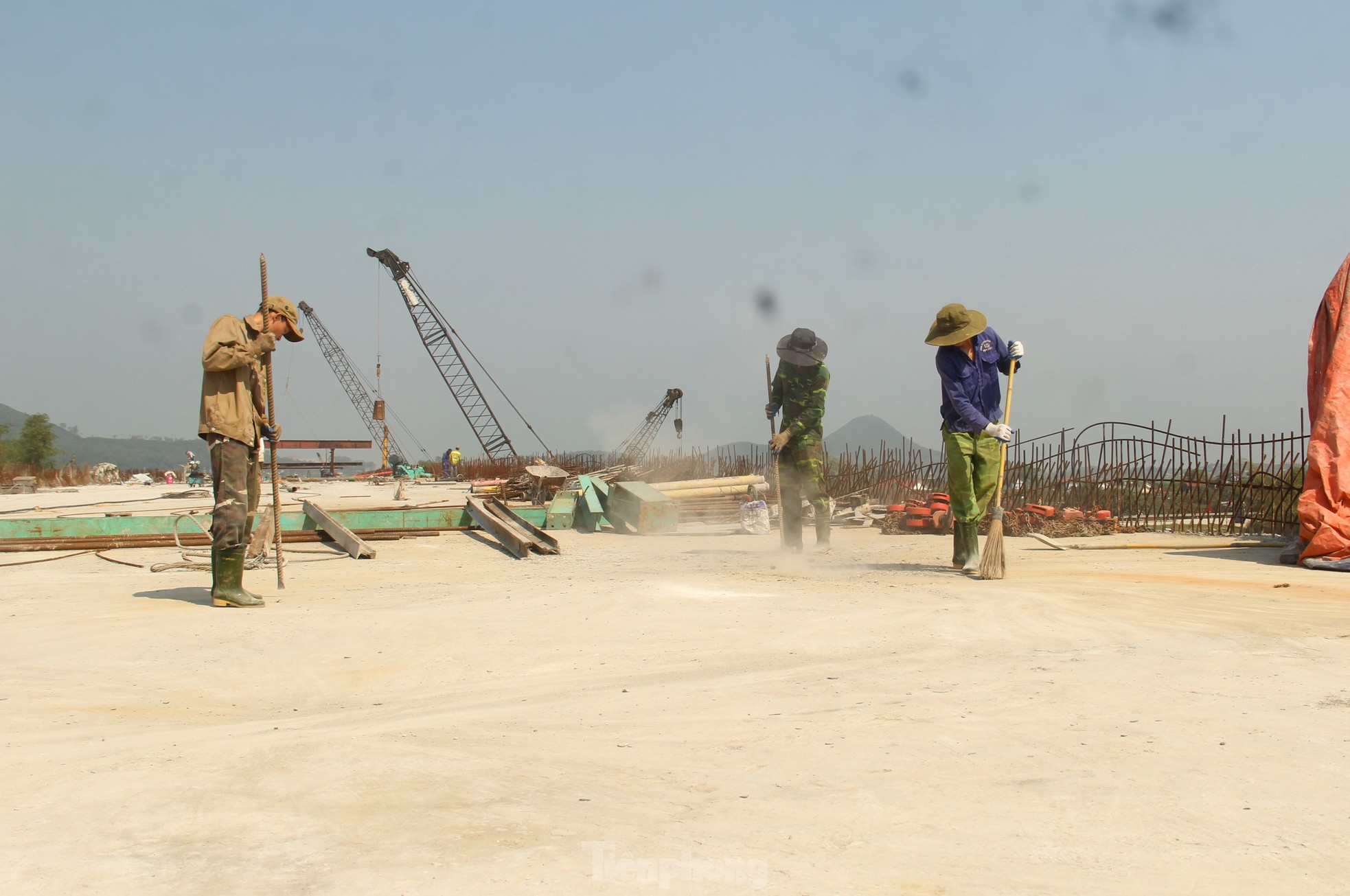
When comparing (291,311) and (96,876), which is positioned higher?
(291,311)

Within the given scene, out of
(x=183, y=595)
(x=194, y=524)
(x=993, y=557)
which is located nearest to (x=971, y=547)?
(x=993, y=557)

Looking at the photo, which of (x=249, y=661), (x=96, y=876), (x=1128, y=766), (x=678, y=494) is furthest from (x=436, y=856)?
(x=678, y=494)

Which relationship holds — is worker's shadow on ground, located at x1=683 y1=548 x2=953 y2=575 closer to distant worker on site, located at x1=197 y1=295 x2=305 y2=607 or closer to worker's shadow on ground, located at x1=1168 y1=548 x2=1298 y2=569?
worker's shadow on ground, located at x1=1168 y1=548 x2=1298 y2=569

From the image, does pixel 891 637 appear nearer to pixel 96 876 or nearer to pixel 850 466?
pixel 96 876

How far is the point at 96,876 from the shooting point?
214cm

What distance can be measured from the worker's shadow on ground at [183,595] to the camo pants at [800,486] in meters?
4.96

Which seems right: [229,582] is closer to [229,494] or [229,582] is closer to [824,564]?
[229,494]

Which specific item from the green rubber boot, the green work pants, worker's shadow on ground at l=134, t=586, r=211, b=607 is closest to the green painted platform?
worker's shadow on ground at l=134, t=586, r=211, b=607

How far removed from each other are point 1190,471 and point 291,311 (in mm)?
10717

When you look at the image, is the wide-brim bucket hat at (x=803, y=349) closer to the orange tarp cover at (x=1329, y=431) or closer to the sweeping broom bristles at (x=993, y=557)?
the sweeping broom bristles at (x=993, y=557)

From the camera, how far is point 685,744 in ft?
10.5

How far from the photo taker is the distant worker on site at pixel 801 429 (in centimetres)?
948

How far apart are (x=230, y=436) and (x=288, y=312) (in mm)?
943

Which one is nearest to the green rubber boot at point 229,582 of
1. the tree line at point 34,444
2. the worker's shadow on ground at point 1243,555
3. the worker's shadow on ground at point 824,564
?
the worker's shadow on ground at point 824,564
